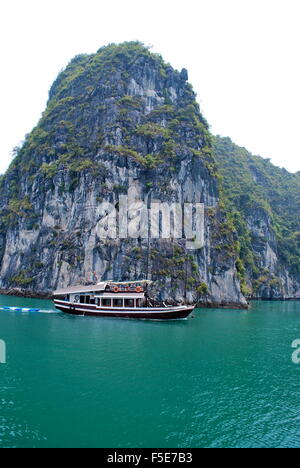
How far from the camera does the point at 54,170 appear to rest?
249 ft

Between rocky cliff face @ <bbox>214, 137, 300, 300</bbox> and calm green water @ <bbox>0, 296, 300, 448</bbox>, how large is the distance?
4493cm

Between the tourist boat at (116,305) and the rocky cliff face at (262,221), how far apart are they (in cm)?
3062

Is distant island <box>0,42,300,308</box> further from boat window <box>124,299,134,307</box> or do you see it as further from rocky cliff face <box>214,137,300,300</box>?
boat window <box>124,299,134,307</box>

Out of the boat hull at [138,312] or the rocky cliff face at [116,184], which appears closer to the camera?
the boat hull at [138,312]

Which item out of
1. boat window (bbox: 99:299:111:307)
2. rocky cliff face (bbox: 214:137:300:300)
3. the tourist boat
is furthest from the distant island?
boat window (bbox: 99:299:111:307)

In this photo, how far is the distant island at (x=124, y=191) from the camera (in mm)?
65125

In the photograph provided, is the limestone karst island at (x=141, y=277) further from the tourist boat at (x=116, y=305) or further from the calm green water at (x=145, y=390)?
the tourist boat at (x=116, y=305)

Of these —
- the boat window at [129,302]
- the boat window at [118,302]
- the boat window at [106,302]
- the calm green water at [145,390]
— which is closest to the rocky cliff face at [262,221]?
the boat window at [129,302]

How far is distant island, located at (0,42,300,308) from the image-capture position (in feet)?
214

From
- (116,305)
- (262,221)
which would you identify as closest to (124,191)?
(116,305)

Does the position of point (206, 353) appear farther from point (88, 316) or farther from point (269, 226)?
point (269, 226)

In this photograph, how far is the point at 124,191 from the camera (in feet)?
227

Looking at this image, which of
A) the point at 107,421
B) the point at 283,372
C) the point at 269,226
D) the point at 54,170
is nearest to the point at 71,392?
the point at 107,421

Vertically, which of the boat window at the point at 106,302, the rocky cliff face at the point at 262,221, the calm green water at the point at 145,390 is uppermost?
the rocky cliff face at the point at 262,221
